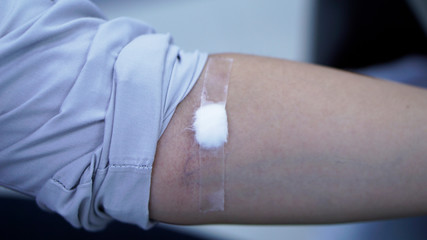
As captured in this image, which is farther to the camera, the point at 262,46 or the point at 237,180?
the point at 262,46

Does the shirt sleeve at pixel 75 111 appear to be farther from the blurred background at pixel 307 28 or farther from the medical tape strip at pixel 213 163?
the blurred background at pixel 307 28

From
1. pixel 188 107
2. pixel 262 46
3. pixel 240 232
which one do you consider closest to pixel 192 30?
pixel 262 46

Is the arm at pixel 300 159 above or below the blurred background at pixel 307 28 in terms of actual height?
below

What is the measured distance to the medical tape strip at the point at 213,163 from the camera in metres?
0.59

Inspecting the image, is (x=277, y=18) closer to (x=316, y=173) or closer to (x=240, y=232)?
A: (x=240, y=232)

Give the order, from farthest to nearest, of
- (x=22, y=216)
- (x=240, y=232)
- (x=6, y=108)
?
(x=240, y=232), (x=22, y=216), (x=6, y=108)

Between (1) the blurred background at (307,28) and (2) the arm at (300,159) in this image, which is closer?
(2) the arm at (300,159)

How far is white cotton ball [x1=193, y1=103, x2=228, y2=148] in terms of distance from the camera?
1.94ft

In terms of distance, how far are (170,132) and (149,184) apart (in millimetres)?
94

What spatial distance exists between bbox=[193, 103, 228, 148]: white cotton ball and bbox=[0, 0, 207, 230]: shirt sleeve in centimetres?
5

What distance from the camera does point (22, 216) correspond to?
3.61 feet

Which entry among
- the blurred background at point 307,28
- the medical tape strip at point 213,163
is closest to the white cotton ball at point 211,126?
the medical tape strip at point 213,163

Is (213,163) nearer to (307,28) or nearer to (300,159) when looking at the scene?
(300,159)

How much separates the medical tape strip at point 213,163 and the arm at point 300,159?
11 millimetres
